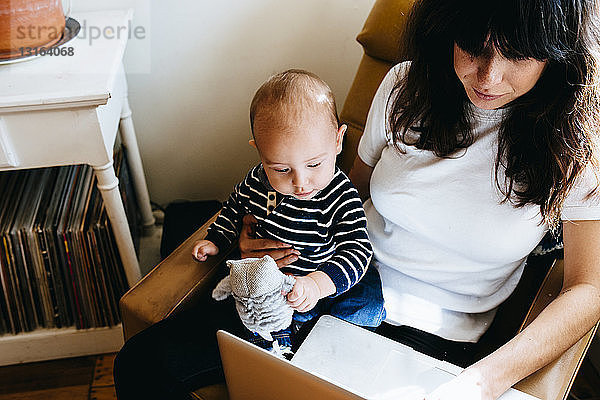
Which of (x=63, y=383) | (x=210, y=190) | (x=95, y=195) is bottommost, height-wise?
(x=63, y=383)

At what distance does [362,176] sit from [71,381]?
1027 millimetres

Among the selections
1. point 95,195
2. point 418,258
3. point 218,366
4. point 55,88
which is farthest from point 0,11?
point 418,258

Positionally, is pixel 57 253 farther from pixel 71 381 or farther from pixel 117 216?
pixel 71 381

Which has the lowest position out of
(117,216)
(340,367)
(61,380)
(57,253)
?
(61,380)

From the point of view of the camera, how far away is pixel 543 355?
92 cm

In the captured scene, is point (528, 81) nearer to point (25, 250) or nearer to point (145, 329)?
point (145, 329)

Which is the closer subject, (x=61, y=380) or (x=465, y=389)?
(x=465, y=389)

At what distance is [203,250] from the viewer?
3.81ft

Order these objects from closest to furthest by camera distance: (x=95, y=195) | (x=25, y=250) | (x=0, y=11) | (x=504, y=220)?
(x=504, y=220) → (x=0, y=11) → (x=25, y=250) → (x=95, y=195)

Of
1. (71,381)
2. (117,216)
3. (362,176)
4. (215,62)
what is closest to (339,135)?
(362,176)

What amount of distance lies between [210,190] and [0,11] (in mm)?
905

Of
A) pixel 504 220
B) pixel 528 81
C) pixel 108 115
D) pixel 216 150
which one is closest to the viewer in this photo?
pixel 528 81

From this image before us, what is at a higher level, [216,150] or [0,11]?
[0,11]

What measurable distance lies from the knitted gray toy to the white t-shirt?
0.96 feet
